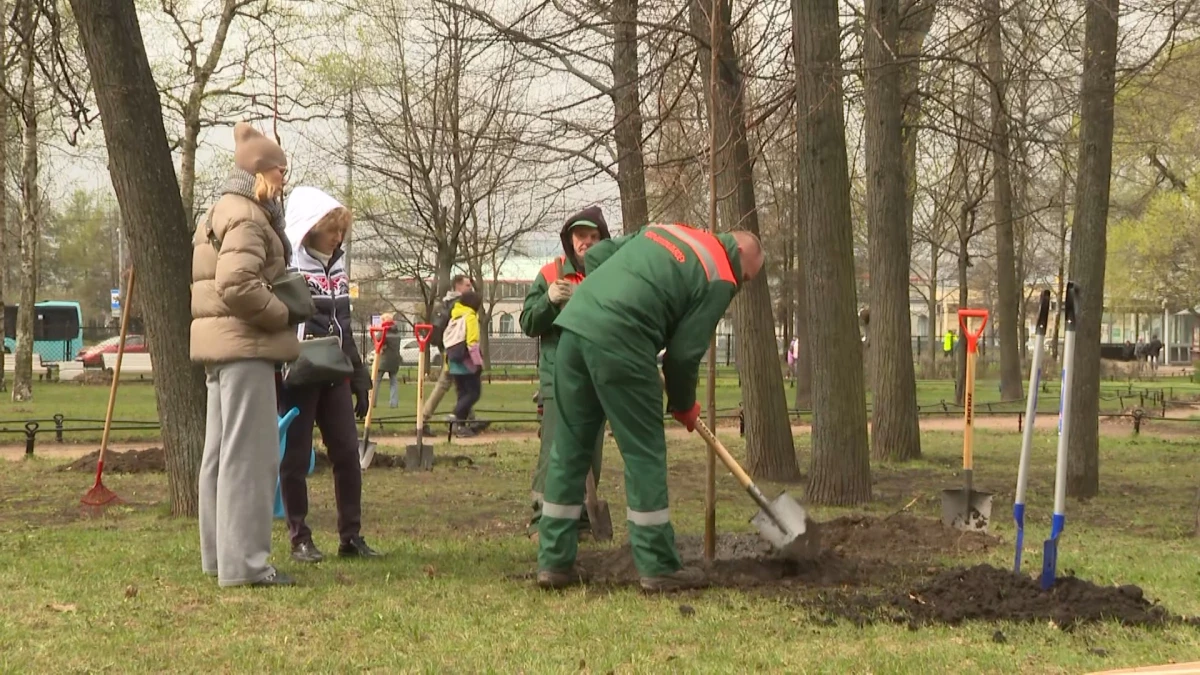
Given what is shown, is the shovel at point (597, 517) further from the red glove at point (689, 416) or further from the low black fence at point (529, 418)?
the low black fence at point (529, 418)

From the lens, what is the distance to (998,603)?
16.4 ft

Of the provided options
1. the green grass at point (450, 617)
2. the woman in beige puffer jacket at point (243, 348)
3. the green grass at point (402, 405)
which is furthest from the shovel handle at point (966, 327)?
the green grass at point (402, 405)

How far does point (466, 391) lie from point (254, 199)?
10156 millimetres

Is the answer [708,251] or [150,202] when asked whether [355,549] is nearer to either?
[708,251]

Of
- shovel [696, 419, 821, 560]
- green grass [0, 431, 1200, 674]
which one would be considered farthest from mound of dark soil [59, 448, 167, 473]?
shovel [696, 419, 821, 560]

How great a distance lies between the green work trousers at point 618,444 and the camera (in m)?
5.36

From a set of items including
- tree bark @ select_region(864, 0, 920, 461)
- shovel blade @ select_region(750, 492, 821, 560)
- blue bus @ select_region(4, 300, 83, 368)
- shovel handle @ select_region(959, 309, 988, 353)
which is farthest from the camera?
blue bus @ select_region(4, 300, 83, 368)

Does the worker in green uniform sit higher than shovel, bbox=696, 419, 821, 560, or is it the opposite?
the worker in green uniform

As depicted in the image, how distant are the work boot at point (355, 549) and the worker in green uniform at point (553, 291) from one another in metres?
1.07

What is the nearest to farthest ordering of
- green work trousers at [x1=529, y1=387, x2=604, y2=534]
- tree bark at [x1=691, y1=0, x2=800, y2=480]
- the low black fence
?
green work trousers at [x1=529, y1=387, x2=604, y2=534] < tree bark at [x1=691, y1=0, x2=800, y2=480] < the low black fence

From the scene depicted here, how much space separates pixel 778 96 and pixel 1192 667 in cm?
→ 725

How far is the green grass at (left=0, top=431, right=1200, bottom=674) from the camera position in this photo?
4254mm

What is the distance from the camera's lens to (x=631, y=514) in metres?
5.46

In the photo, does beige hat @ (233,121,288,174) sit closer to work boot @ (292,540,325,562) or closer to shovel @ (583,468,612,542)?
work boot @ (292,540,325,562)
